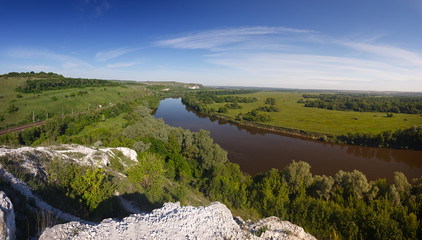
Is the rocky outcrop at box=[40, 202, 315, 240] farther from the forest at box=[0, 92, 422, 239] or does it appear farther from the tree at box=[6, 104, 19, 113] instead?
the tree at box=[6, 104, 19, 113]

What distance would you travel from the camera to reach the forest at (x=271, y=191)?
1139 cm

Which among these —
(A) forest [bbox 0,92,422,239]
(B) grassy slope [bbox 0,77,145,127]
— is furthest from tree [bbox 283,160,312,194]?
(B) grassy slope [bbox 0,77,145,127]

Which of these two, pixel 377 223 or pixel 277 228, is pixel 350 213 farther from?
pixel 277 228

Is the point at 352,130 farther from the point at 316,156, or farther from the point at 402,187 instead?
the point at 402,187

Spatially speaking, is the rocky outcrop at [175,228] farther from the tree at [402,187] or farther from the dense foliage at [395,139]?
the dense foliage at [395,139]

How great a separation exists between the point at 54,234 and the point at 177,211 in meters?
4.70

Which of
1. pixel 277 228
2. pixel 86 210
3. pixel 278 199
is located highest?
pixel 86 210

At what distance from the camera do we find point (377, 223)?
14.3 meters

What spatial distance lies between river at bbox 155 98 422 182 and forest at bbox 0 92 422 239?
10997mm

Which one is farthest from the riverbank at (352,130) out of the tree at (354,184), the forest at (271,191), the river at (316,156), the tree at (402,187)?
the tree at (354,184)

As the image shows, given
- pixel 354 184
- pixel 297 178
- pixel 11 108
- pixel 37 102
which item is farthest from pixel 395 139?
pixel 37 102

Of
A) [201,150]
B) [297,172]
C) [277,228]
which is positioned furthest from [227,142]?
[277,228]

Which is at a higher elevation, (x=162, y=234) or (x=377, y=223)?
(x=162, y=234)

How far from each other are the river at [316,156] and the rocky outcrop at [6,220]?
32372mm
